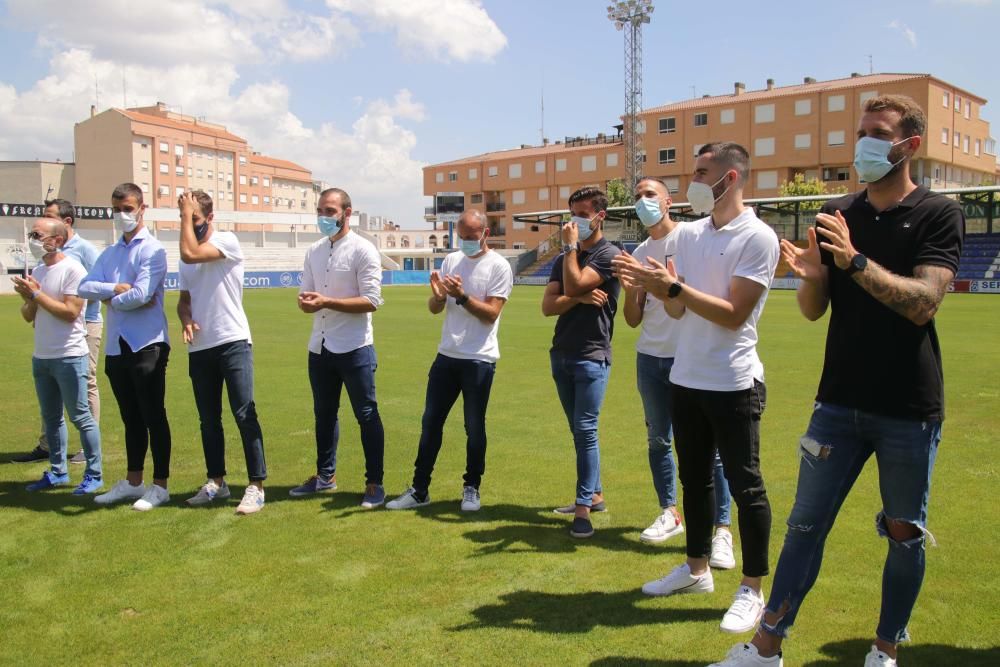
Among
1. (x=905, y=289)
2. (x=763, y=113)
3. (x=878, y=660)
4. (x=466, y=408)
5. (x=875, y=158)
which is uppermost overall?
(x=763, y=113)

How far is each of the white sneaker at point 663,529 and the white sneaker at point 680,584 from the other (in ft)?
2.56

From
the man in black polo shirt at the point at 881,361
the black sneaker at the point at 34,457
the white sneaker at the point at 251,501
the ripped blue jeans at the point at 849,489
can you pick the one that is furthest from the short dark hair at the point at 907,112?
the black sneaker at the point at 34,457

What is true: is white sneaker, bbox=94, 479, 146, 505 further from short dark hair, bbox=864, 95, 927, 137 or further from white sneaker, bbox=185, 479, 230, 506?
short dark hair, bbox=864, 95, 927, 137

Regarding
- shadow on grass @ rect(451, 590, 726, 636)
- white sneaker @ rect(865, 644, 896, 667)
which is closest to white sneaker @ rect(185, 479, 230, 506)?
shadow on grass @ rect(451, 590, 726, 636)

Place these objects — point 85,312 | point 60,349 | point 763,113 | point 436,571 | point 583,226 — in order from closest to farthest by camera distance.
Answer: point 436,571
point 583,226
point 60,349
point 85,312
point 763,113

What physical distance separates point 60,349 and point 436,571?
12.2 ft

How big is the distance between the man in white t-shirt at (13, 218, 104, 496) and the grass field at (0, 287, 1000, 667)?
1.44 feet

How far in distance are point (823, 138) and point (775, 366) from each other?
5866 cm

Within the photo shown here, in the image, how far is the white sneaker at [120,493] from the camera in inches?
234

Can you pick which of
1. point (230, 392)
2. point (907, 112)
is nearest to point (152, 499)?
point (230, 392)

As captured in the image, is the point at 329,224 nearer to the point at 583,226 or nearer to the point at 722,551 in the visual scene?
the point at 583,226

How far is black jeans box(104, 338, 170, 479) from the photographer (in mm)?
5879

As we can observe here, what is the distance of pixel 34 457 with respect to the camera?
739cm

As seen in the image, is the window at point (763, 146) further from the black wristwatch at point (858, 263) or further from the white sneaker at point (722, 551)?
the black wristwatch at point (858, 263)
